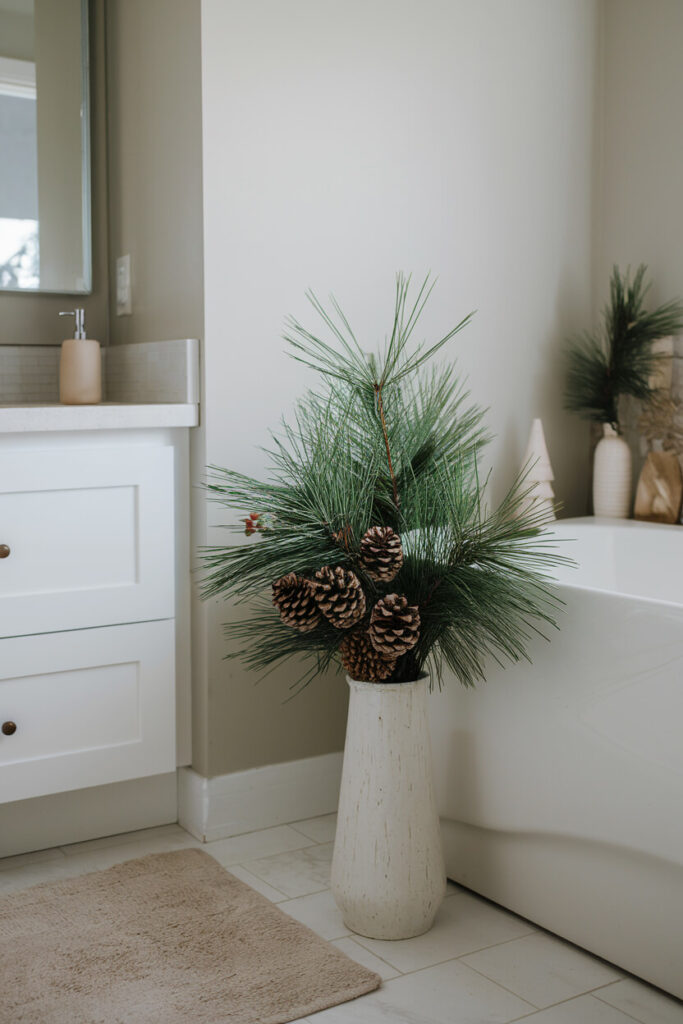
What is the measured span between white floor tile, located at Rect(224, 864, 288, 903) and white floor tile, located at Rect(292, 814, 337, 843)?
20 cm

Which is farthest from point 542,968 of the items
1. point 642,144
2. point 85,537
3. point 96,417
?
point 642,144

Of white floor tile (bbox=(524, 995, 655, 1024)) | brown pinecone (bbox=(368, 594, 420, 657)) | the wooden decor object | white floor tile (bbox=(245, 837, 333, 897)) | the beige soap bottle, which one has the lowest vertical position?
white floor tile (bbox=(524, 995, 655, 1024))

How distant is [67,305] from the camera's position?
253cm

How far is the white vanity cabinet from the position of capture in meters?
2.04

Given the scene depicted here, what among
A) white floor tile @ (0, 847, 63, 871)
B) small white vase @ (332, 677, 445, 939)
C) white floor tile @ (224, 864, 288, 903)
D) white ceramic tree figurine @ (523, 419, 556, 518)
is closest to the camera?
small white vase @ (332, 677, 445, 939)

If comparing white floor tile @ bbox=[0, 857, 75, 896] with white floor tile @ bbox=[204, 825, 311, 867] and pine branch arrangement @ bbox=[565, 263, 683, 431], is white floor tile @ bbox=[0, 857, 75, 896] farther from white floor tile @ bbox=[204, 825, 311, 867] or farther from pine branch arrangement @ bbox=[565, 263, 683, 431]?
pine branch arrangement @ bbox=[565, 263, 683, 431]

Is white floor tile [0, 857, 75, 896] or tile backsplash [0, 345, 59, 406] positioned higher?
tile backsplash [0, 345, 59, 406]

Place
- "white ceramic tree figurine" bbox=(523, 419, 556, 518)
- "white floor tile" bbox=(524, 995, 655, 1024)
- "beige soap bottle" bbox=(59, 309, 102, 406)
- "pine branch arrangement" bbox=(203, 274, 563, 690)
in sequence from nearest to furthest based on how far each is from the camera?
"white floor tile" bbox=(524, 995, 655, 1024)
"pine branch arrangement" bbox=(203, 274, 563, 690)
"beige soap bottle" bbox=(59, 309, 102, 406)
"white ceramic tree figurine" bbox=(523, 419, 556, 518)

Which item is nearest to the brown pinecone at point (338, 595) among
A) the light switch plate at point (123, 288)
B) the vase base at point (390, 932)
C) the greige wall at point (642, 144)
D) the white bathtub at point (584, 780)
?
the white bathtub at point (584, 780)

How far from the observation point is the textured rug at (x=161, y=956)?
5.24ft

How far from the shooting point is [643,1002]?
161 centimetres

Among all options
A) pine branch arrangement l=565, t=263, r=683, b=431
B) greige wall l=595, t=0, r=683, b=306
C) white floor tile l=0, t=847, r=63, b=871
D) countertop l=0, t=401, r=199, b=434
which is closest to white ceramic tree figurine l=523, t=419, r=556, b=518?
pine branch arrangement l=565, t=263, r=683, b=431

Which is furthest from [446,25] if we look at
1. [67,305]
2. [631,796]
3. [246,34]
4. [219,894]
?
[219,894]

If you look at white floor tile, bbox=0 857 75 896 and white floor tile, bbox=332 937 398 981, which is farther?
white floor tile, bbox=0 857 75 896
